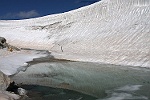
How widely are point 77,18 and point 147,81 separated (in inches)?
1365

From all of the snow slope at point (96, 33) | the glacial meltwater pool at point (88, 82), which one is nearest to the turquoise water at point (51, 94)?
the glacial meltwater pool at point (88, 82)

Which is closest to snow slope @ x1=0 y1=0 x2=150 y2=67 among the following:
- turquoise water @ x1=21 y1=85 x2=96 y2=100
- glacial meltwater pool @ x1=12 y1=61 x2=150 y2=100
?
glacial meltwater pool @ x1=12 y1=61 x2=150 y2=100

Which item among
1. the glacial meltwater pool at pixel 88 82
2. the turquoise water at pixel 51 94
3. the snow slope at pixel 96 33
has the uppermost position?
the snow slope at pixel 96 33

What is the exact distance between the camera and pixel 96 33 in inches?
1758

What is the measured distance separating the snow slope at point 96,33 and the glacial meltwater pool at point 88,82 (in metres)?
3.43

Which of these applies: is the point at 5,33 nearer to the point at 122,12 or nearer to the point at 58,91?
the point at 122,12

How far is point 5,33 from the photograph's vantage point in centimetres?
5925

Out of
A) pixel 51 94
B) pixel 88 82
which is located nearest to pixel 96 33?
pixel 88 82

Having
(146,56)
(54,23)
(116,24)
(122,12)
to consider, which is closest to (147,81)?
(146,56)

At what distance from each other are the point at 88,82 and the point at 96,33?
2461cm

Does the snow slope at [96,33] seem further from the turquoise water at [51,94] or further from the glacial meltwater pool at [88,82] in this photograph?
the turquoise water at [51,94]

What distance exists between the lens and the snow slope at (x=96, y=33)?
106 ft

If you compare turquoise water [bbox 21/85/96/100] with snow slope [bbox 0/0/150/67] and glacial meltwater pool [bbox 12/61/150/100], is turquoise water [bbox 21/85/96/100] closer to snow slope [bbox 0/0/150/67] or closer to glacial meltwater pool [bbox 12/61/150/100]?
glacial meltwater pool [bbox 12/61/150/100]

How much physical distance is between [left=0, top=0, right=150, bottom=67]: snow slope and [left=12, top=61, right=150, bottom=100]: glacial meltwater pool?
343cm
